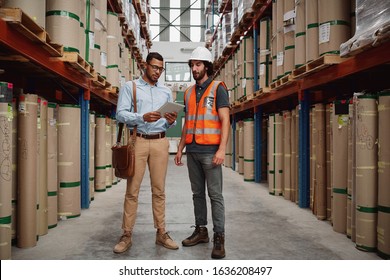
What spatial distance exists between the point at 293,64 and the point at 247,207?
2311 millimetres

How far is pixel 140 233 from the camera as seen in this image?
3842mm

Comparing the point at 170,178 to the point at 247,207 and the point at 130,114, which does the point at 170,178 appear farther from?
the point at 130,114

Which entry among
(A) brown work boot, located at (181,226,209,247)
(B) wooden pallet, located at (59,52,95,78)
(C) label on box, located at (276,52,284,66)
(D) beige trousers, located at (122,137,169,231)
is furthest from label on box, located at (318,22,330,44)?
(B) wooden pallet, located at (59,52,95,78)

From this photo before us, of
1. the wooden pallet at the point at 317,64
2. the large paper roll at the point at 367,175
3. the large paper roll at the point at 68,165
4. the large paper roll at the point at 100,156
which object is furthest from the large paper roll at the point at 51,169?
the large paper roll at the point at 367,175

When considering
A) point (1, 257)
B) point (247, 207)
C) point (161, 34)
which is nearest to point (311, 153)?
point (247, 207)

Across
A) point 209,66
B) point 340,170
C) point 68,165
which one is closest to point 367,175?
point 340,170

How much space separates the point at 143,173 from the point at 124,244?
652mm

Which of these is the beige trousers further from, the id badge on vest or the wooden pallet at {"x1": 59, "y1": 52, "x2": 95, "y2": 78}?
the wooden pallet at {"x1": 59, "y1": 52, "x2": 95, "y2": 78}

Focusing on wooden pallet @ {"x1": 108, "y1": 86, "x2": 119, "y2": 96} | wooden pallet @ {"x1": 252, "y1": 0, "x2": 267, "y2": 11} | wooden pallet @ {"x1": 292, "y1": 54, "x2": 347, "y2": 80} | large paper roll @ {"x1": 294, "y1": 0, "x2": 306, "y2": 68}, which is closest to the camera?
wooden pallet @ {"x1": 292, "y1": 54, "x2": 347, "y2": 80}

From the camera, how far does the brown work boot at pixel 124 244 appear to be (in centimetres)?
318

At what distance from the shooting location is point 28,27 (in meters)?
3.12

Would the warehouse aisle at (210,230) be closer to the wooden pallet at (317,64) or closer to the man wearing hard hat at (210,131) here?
the man wearing hard hat at (210,131)

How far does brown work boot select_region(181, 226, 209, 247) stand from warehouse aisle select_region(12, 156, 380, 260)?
2.3 inches

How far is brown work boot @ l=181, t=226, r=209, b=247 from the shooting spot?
11.2 ft
